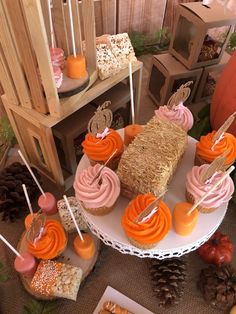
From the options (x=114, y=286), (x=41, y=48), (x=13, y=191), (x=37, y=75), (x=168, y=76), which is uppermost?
(x=41, y=48)

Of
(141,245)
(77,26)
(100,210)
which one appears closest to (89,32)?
(77,26)

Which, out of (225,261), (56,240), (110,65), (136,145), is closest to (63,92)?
(110,65)

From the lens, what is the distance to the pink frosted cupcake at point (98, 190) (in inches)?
29.2

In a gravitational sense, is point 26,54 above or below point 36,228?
above

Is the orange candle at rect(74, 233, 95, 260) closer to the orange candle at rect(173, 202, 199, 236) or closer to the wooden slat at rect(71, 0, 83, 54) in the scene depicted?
the orange candle at rect(173, 202, 199, 236)

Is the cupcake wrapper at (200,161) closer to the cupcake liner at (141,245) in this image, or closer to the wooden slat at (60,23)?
A: the cupcake liner at (141,245)

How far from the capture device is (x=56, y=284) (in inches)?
32.9

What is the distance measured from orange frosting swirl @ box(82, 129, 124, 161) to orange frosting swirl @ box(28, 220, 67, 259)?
0.25 metres

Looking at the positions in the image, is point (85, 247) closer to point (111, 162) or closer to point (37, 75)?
point (111, 162)

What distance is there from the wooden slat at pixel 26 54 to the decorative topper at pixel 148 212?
486 millimetres

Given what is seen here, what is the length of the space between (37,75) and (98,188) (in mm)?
383

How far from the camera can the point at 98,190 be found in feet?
2.46

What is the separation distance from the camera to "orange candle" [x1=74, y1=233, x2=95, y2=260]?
93 centimetres

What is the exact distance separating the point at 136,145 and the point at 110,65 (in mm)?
419
